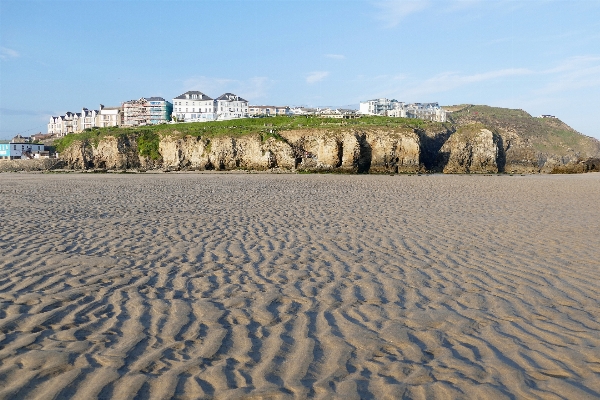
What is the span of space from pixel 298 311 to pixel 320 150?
4314cm

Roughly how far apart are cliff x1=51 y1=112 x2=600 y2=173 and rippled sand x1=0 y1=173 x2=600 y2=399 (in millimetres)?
36598

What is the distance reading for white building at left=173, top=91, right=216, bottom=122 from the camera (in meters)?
112

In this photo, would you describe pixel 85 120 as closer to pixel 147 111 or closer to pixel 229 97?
pixel 147 111

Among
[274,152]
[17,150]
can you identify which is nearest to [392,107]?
[274,152]

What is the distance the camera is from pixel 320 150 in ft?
157

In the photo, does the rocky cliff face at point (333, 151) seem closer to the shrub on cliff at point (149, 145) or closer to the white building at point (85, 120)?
the shrub on cliff at point (149, 145)

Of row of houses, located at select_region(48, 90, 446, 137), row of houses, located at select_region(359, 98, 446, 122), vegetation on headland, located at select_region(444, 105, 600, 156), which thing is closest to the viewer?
vegetation on headland, located at select_region(444, 105, 600, 156)

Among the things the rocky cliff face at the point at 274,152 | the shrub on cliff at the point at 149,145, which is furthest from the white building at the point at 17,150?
the shrub on cliff at the point at 149,145

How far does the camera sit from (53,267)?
7188 mm

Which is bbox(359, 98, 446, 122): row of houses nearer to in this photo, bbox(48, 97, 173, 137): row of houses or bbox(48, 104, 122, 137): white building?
bbox(48, 97, 173, 137): row of houses

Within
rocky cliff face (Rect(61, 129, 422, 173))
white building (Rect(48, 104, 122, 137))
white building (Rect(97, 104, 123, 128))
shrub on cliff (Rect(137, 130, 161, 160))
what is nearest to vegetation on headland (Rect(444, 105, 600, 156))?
rocky cliff face (Rect(61, 129, 422, 173))

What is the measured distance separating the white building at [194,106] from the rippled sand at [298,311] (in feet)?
344

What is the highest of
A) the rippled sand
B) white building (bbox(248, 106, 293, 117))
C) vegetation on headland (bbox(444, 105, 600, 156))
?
white building (bbox(248, 106, 293, 117))

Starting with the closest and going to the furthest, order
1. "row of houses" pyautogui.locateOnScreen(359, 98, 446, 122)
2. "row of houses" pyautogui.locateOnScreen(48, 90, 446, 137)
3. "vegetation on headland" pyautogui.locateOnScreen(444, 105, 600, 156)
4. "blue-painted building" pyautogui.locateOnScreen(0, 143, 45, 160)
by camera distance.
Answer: "blue-painted building" pyautogui.locateOnScreen(0, 143, 45, 160)
"vegetation on headland" pyautogui.locateOnScreen(444, 105, 600, 156)
"row of houses" pyautogui.locateOnScreen(48, 90, 446, 137)
"row of houses" pyautogui.locateOnScreen(359, 98, 446, 122)
